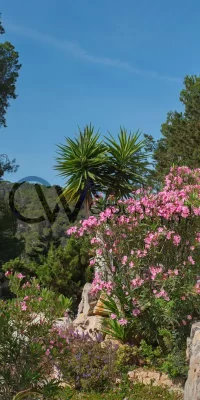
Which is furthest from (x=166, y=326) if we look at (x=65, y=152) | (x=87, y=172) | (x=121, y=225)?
(x=65, y=152)

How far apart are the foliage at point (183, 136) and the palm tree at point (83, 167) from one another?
9095mm

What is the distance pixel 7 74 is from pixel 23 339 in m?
27.7

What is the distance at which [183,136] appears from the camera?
28.2 metres

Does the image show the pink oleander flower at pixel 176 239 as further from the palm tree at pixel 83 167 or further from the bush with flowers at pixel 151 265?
the palm tree at pixel 83 167

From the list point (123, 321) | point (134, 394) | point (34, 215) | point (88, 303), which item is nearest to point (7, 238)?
point (34, 215)

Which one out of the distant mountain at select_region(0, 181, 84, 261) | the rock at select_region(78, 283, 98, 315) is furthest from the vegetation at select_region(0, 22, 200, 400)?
the distant mountain at select_region(0, 181, 84, 261)

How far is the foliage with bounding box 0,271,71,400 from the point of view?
523 centimetres

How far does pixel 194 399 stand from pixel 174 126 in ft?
87.3

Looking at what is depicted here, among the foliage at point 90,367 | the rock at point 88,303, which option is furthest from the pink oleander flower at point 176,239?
the rock at point 88,303

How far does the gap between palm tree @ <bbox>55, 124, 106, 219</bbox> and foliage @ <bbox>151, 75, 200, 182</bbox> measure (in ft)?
29.8

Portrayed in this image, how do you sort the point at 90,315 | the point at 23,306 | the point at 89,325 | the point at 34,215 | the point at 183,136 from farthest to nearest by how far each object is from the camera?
the point at 34,215, the point at 183,136, the point at 90,315, the point at 89,325, the point at 23,306

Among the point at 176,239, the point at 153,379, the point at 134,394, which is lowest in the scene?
the point at 134,394

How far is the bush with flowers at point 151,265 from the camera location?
8617 millimetres

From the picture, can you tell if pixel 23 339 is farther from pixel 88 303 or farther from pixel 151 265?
pixel 88 303
